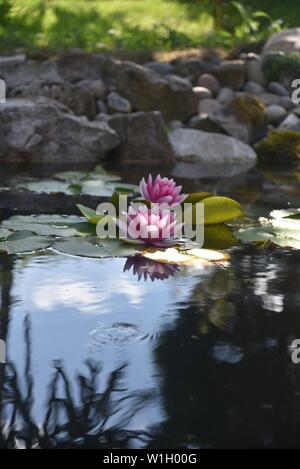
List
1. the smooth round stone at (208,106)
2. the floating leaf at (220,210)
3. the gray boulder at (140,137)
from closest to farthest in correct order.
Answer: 1. the floating leaf at (220,210)
2. the gray boulder at (140,137)
3. the smooth round stone at (208,106)

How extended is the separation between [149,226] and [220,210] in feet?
1.67

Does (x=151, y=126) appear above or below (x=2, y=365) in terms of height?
below

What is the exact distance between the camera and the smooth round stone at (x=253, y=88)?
23.5 feet

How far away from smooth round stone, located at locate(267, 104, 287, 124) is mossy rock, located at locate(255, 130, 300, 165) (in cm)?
71

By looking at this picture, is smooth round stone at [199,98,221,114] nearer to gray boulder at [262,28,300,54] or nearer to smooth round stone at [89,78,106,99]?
smooth round stone at [89,78,106,99]

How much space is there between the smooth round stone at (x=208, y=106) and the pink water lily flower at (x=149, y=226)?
13.1 feet

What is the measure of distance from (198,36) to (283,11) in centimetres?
247

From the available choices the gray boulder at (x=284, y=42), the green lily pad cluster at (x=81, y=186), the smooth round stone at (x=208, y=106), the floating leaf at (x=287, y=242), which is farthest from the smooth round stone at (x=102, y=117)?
the floating leaf at (x=287, y=242)

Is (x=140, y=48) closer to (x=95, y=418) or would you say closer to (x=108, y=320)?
(x=108, y=320)

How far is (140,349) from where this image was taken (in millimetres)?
1874

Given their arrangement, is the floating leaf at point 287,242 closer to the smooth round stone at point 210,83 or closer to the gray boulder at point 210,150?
the gray boulder at point 210,150

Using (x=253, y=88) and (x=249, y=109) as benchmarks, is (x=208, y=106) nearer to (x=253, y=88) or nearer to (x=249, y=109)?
(x=249, y=109)

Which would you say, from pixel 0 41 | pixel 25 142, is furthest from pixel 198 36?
pixel 25 142

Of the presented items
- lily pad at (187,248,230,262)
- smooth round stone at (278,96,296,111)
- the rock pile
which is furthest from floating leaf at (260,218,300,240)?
smooth round stone at (278,96,296,111)
